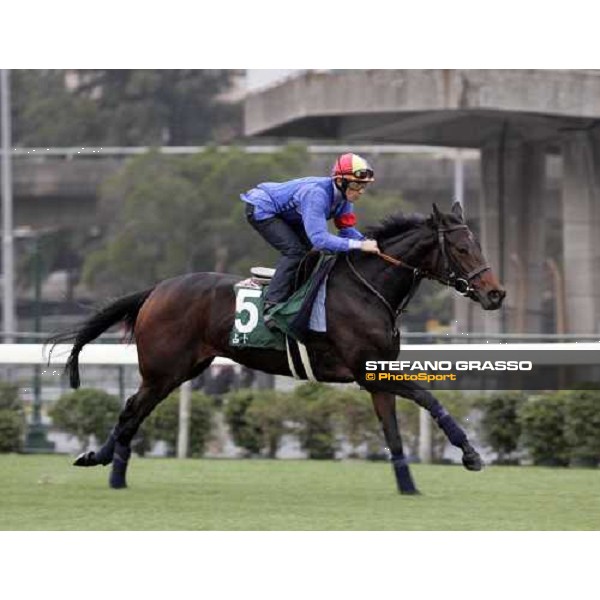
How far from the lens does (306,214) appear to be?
23.0ft

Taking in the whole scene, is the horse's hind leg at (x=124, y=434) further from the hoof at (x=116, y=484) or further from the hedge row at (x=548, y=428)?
the hedge row at (x=548, y=428)

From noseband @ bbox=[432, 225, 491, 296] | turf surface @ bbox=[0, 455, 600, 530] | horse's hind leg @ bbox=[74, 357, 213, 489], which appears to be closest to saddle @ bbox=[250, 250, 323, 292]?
noseband @ bbox=[432, 225, 491, 296]

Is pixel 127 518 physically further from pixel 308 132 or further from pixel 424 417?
pixel 308 132

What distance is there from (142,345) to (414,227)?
1.65m

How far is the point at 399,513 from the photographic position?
6750mm

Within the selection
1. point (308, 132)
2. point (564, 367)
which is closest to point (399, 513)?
point (564, 367)

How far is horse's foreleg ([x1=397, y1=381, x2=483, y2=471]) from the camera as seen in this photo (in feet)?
21.9

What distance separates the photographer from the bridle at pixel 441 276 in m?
6.93

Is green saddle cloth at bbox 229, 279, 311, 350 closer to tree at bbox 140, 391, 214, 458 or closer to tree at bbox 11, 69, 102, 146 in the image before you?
tree at bbox 140, 391, 214, 458

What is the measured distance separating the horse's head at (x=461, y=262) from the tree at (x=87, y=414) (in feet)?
12.9

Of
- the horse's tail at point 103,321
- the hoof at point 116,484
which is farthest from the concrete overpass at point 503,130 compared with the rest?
the hoof at point 116,484

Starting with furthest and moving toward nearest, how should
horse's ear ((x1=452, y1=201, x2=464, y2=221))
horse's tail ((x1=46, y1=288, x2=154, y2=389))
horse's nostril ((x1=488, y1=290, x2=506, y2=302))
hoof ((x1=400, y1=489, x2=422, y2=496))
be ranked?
horse's tail ((x1=46, y1=288, x2=154, y2=389)) → hoof ((x1=400, y1=489, x2=422, y2=496)) → horse's ear ((x1=452, y1=201, x2=464, y2=221)) → horse's nostril ((x1=488, y1=290, x2=506, y2=302))

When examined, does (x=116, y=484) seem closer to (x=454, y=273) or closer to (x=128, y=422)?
(x=128, y=422)

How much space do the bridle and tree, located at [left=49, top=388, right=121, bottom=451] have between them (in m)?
3.59
